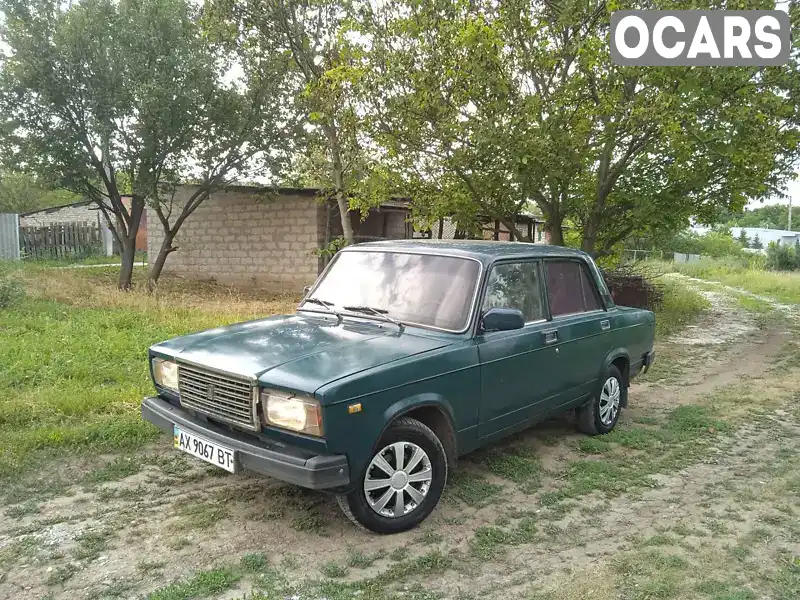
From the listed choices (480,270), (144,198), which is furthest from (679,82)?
(144,198)

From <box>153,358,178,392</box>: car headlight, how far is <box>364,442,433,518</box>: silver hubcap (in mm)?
1498

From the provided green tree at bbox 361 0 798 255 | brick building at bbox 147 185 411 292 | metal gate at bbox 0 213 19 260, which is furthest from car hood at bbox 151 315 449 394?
metal gate at bbox 0 213 19 260

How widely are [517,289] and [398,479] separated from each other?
1.80 m

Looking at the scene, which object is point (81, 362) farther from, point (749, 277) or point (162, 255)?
point (749, 277)

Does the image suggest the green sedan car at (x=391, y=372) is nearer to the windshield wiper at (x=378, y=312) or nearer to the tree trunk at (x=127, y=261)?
the windshield wiper at (x=378, y=312)

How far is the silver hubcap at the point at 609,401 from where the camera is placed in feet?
18.0

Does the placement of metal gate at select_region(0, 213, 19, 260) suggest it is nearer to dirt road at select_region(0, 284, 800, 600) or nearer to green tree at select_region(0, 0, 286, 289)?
green tree at select_region(0, 0, 286, 289)

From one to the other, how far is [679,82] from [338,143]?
806 centimetres

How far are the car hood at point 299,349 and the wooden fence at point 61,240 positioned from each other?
2478 centimetres

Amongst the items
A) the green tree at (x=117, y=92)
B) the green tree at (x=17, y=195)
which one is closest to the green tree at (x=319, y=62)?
the green tree at (x=117, y=92)

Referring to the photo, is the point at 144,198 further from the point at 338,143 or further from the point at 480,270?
the point at 480,270

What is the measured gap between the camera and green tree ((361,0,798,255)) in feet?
30.2

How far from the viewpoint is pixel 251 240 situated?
18.6 meters

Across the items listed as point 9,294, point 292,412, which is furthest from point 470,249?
point 9,294
